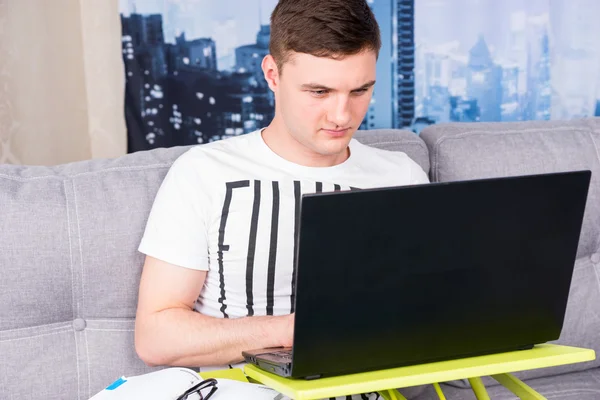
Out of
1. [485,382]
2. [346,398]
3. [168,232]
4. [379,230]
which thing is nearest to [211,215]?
[168,232]

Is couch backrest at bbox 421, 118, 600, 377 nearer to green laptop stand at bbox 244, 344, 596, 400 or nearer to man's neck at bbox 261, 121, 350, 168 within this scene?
man's neck at bbox 261, 121, 350, 168

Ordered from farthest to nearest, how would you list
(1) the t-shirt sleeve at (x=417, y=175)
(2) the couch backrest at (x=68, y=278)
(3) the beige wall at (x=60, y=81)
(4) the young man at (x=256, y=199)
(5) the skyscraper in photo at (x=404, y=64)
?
(5) the skyscraper in photo at (x=404, y=64) → (3) the beige wall at (x=60, y=81) → (1) the t-shirt sleeve at (x=417, y=175) → (2) the couch backrest at (x=68, y=278) → (4) the young man at (x=256, y=199)

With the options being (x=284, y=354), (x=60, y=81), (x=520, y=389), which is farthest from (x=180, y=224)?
(x=60, y=81)

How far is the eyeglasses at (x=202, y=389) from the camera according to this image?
1.04m

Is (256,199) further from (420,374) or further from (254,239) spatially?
(420,374)

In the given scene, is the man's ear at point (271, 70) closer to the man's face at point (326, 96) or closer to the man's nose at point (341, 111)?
the man's face at point (326, 96)

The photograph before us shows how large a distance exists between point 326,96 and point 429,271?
48cm

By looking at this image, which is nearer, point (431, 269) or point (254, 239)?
point (431, 269)

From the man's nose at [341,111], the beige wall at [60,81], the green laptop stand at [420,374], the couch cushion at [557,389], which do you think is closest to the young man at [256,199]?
the man's nose at [341,111]

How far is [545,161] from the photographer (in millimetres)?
1726

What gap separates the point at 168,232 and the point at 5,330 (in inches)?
14.1

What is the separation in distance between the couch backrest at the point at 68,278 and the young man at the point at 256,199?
12cm

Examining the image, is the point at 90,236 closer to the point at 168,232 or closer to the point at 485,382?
the point at 168,232

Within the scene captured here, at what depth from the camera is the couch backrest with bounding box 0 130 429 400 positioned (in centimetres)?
137
